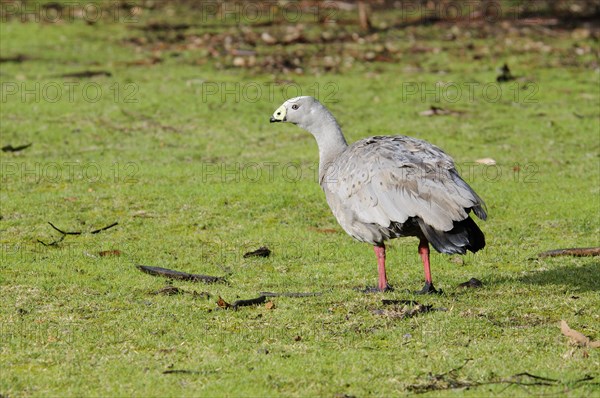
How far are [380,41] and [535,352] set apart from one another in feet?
53.6

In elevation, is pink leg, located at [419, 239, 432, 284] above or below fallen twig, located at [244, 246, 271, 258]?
above

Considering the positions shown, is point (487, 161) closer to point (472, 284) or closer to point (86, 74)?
point (472, 284)

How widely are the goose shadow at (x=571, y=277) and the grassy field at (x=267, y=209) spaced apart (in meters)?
0.04

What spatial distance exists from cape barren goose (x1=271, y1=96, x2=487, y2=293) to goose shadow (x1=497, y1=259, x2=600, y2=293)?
1150mm

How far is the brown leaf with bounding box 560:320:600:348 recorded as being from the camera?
22.5 feet

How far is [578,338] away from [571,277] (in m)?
2.14

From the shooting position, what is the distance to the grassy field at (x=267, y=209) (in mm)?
6617
